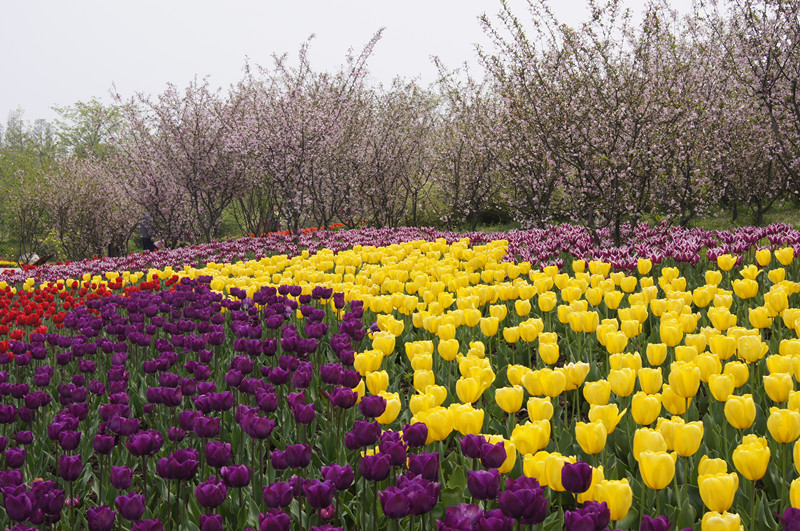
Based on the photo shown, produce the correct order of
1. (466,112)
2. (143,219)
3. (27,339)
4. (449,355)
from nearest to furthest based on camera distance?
(449,355) < (27,339) < (466,112) < (143,219)

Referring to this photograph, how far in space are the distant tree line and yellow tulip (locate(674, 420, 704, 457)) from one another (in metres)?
7.21

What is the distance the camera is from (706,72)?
36.1ft

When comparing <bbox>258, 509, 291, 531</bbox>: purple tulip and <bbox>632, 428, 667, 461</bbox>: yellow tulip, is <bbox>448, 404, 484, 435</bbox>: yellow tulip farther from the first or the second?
<bbox>258, 509, 291, 531</bbox>: purple tulip

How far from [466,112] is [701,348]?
47.9 feet

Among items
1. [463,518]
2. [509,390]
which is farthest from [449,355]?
[463,518]

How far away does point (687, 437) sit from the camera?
1948 millimetres

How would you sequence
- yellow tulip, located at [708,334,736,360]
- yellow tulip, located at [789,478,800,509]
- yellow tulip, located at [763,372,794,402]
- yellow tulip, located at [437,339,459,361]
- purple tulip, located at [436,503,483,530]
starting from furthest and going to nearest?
yellow tulip, located at [437,339,459,361]
yellow tulip, located at [708,334,736,360]
yellow tulip, located at [763,372,794,402]
yellow tulip, located at [789,478,800,509]
purple tulip, located at [436,503,483,530]

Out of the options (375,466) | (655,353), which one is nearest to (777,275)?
(655,353)

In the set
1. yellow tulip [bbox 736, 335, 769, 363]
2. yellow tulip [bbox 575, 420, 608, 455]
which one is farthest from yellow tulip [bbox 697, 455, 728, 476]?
yellow tulip [bbox 736, 335, 769, 363]

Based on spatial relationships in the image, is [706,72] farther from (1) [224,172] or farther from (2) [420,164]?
(1) [224,172]

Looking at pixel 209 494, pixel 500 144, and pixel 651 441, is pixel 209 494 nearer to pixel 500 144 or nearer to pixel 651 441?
pixel 651 441

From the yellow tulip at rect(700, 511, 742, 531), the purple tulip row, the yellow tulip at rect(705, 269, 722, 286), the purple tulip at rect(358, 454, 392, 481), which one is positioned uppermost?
the purple tulip row

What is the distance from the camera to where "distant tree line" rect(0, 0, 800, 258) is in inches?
357

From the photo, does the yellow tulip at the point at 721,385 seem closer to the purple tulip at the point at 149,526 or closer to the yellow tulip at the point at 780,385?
the yellow tulip at the point at 780,385
